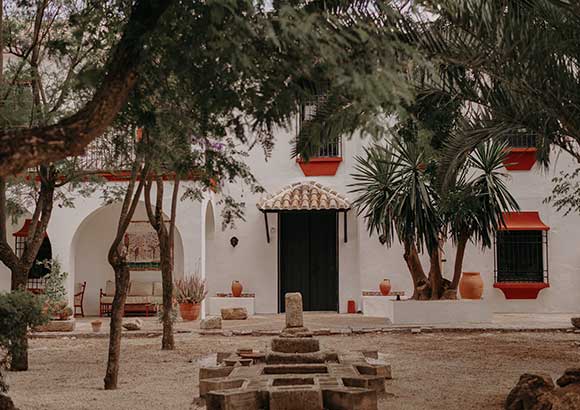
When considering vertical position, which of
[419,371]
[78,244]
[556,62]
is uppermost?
[556,62]

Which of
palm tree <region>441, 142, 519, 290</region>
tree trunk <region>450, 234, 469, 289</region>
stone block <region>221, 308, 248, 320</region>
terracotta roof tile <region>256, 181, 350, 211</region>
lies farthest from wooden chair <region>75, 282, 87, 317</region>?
palm tree <region>441, 142, 519, 290</region>

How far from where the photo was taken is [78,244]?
20.4 meters

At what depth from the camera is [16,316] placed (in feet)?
22.4

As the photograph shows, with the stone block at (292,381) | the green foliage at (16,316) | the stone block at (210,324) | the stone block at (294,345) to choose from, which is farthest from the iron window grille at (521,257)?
the green foliage at (16,316)

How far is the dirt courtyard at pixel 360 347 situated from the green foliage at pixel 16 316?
4.37 ft

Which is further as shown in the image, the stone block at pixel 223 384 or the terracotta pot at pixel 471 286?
the terracotta pot at pixel 471 286

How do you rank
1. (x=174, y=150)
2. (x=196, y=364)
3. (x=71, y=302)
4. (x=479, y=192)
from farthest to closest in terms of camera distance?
(x=71, y=302) → (x=479, y=192) → (x=196, y=364) → (x=174, y=150)

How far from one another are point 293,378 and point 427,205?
8.24 metres

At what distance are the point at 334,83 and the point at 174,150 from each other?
3381 mm

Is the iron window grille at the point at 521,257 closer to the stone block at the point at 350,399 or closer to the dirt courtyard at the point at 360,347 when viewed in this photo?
the dirt courtyard at the point at 360,347

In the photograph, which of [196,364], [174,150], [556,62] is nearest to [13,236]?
[196,364]

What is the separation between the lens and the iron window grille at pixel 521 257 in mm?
19703

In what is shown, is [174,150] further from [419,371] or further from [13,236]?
[13,236]

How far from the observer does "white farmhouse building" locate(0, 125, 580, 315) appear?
64.3ft
